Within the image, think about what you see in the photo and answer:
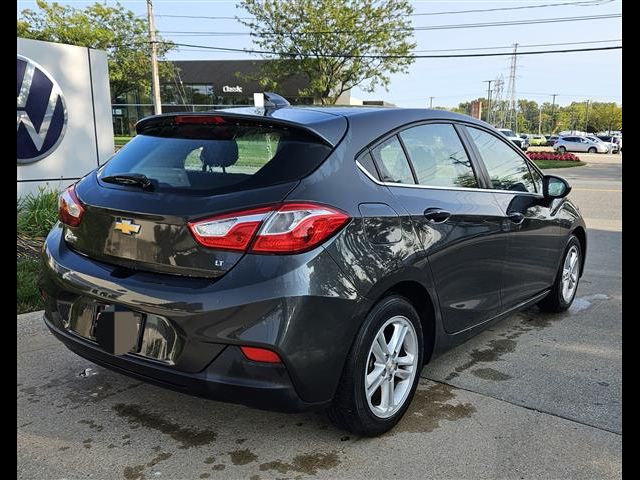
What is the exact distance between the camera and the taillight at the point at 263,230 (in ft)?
7.54

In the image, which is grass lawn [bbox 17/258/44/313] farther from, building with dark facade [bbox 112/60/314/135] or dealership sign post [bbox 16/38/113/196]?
building with dark facade [bbox 112/60/314/135]

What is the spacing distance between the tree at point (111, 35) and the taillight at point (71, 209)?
3430cm

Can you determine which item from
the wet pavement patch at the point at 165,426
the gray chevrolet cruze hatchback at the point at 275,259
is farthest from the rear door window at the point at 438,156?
the wet pavement patch at the point at 165,426

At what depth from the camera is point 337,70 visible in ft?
110

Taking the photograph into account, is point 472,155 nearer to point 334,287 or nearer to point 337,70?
point 334,287

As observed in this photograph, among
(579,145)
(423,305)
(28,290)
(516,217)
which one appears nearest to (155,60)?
(28,290)

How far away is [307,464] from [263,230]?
1127 mm

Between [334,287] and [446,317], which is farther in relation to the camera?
[446,317]

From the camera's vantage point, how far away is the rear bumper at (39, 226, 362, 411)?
225cm

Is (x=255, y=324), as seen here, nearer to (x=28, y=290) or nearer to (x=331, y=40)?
(x=28, y=290)

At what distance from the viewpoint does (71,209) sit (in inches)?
112
